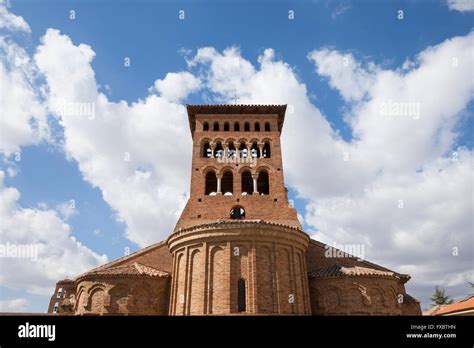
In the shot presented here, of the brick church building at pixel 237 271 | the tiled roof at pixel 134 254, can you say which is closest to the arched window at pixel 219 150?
the brick church building at pixel 237 271

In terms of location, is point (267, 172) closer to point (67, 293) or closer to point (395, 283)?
point (395, 283)

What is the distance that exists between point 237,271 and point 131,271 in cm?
729

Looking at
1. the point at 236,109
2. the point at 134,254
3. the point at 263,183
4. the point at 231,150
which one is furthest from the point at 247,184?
the point at 134,254

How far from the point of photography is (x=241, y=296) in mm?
18906

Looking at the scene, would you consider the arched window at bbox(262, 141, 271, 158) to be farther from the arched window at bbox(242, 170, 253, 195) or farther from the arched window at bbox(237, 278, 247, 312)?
the arched window at bbox(237, 278, 247, 312)

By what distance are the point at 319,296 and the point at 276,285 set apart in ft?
14.8

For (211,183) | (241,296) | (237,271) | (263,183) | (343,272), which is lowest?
(241,296)

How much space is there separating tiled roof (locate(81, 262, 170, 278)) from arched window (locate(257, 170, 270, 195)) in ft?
35.8

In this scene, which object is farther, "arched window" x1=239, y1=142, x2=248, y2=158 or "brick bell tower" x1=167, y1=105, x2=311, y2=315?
"arched window" x1=239, y1=142, x2=248, y2=158

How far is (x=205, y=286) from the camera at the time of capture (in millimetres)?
18953

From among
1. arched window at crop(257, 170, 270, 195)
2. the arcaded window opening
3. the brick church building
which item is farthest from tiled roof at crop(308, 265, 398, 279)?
the arcaded window opening

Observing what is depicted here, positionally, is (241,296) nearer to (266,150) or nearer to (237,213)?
(237,213)

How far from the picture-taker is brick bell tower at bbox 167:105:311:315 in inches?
739
